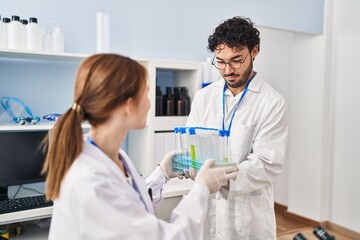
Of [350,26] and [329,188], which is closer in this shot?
[350,26]

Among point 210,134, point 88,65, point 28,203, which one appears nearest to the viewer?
point 88,65

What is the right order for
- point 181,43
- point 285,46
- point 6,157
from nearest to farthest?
point 6,157
point 181,43
point 285,46

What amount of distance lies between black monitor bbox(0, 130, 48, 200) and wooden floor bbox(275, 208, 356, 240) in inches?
82.6

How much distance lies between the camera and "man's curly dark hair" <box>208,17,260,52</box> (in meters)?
1.49

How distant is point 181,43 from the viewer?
262cm

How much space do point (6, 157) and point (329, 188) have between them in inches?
107

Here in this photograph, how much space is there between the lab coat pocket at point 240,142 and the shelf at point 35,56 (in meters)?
1.04

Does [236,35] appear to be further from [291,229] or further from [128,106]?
[291,229]

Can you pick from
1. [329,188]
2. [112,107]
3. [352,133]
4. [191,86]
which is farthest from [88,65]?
[329,188]

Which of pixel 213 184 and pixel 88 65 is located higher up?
pixel 88 65

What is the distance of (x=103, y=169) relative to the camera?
85 centimetres

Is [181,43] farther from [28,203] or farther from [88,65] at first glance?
[88,65]

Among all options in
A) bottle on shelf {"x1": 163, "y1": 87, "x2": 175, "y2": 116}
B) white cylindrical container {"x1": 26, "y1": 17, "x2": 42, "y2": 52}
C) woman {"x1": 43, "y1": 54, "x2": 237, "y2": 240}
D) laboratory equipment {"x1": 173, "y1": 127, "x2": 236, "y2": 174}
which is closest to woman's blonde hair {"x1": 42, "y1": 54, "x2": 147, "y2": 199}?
woman {"x1": 43, "y1": 54, "x2": 237, "y2": 240}

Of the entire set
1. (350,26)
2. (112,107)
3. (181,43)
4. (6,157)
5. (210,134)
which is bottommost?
A: (6,157)
